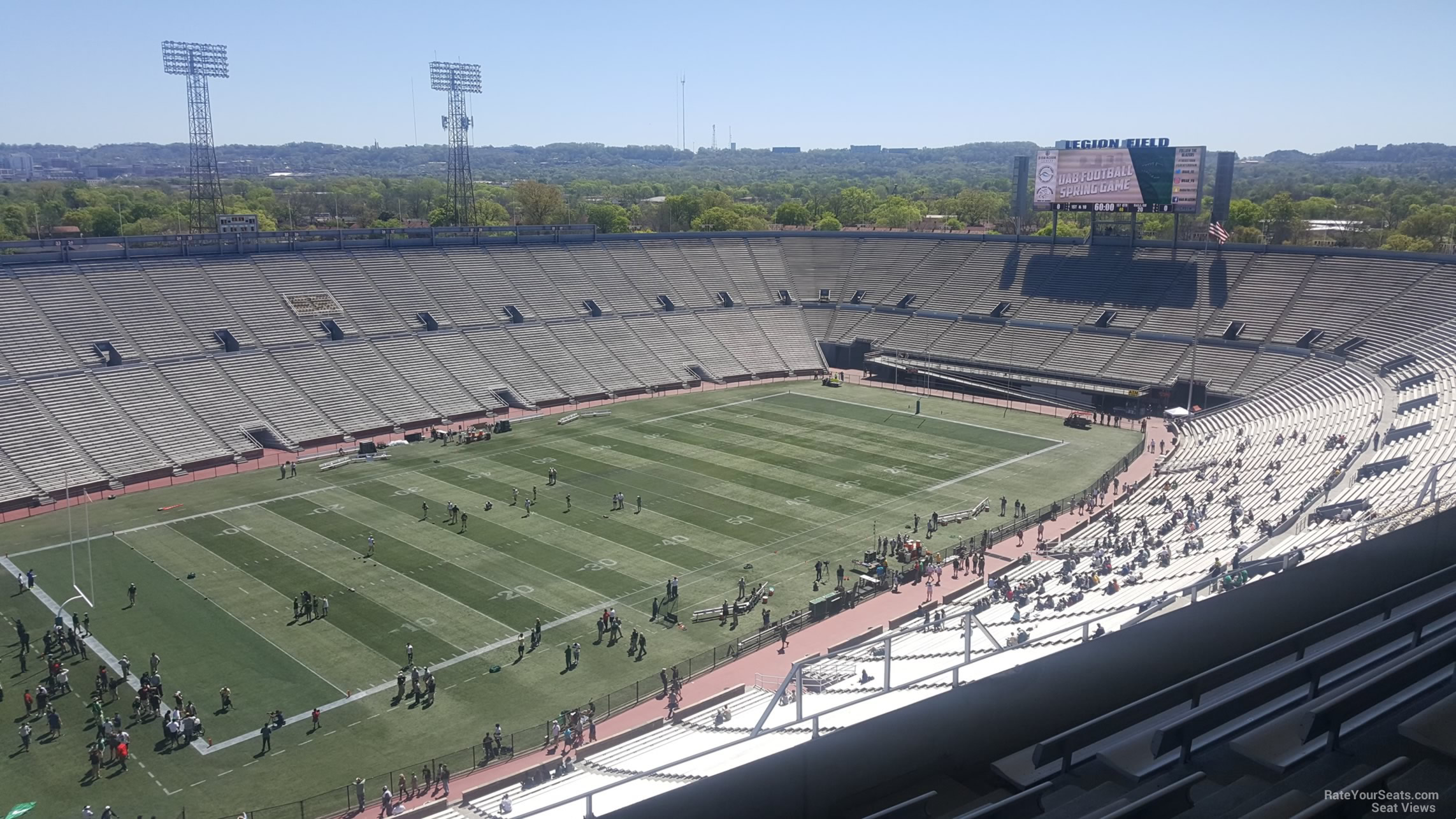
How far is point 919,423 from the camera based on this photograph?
58000 mm

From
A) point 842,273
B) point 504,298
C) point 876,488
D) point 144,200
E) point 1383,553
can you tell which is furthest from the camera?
point 144,200

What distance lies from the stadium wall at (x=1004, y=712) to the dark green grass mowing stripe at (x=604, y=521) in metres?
29.5

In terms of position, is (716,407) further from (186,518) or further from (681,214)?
(681,214)

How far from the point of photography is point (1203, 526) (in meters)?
37.2

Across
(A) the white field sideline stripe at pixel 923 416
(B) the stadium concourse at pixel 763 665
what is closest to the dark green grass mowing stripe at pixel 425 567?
(B) the stadium concourse at pixel 763 665

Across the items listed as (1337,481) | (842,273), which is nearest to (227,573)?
(1337,481)

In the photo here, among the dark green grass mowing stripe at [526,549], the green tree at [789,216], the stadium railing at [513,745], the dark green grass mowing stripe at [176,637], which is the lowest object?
the stadium railing at [513,745]

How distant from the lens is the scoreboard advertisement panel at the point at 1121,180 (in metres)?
67.3

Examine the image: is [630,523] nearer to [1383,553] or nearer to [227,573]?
[227,573]

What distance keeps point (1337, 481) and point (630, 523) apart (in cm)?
2579

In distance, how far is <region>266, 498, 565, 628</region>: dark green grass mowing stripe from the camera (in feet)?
106

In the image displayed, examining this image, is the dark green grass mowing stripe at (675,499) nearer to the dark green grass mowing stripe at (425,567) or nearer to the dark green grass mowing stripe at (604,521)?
the dark green grass mowing stripe at (604,521)

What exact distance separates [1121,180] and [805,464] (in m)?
35.6

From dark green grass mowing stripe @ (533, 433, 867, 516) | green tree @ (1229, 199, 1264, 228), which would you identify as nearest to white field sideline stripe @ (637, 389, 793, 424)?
dark green grass mowing stripe @ (533, 433, 867, 516)
